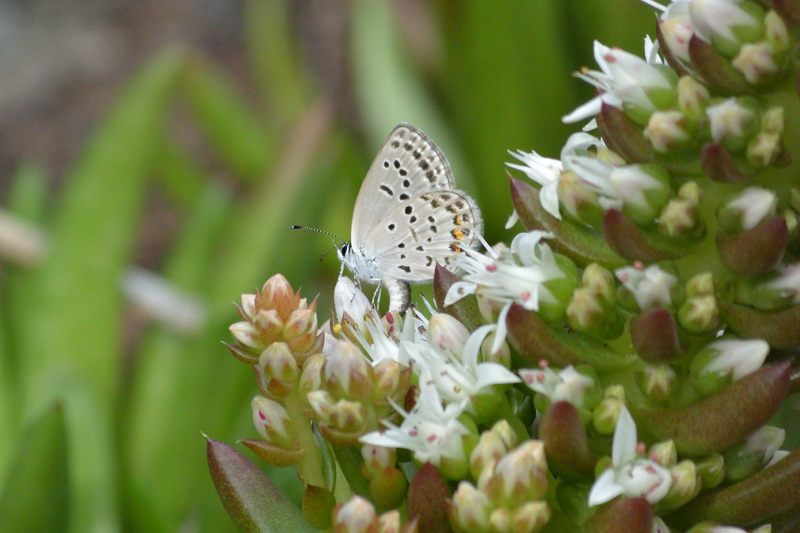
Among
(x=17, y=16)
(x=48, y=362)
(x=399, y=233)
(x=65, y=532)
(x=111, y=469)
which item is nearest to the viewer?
(x=399, y=233)

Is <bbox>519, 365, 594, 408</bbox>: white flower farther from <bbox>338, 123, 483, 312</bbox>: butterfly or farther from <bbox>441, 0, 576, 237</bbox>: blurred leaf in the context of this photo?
<bbox>441, 0, 576, 237</bbox>: blurred leaf

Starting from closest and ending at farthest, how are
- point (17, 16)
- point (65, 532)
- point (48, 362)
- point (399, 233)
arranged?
1. point (399, 233)
2. point (65, 532)
3. point (48, 362)
4. point (17, 16)

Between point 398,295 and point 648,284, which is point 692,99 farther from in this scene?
point 398,295

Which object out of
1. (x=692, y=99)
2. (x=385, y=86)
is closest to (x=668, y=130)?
(x=692, y=99)

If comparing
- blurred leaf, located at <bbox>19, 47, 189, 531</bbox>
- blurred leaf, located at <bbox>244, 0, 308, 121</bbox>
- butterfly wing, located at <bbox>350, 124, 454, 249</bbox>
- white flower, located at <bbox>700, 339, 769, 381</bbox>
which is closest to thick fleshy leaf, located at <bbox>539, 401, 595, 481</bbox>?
white flower, located at <bbox>700, 339, 769, 381</bbox>

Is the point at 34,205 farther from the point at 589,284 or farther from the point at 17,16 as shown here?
the point at 17,16

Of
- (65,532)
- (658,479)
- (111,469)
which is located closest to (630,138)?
(658,479)
